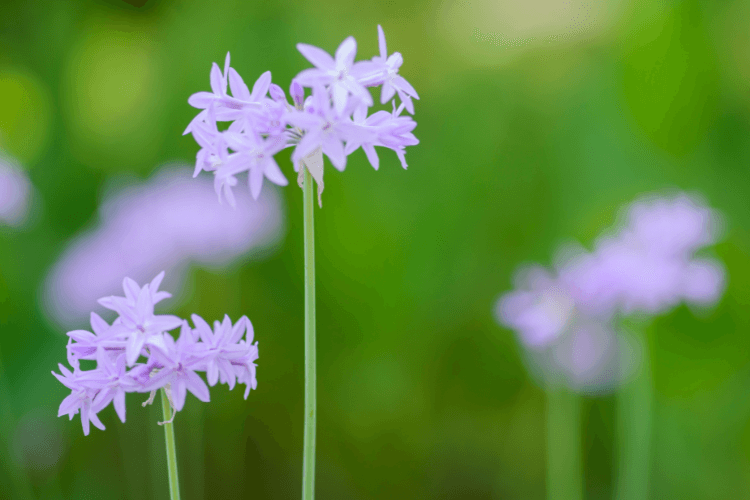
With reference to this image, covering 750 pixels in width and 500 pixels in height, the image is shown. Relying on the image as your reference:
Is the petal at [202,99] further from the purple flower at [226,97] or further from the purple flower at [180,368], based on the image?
the purple flower at [180,368]

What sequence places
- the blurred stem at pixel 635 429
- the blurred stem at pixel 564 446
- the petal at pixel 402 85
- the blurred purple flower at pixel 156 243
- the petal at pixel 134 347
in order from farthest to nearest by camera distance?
the blurred purple flower at pixel 156 243 < the blurred stem at pixel 564 446 < the blurred stem at pixel 635 429 < the petal at pixel 402 85 < the petal at pixel 134 347

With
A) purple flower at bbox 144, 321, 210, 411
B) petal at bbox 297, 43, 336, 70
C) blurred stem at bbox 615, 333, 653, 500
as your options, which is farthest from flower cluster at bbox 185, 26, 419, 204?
blurred stem at bbox 615, 333, 653, 500

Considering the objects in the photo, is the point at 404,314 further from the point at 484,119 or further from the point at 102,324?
the point at 102,324

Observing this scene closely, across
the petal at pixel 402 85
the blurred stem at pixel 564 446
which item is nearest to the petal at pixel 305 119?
the petal at pixel 402 85

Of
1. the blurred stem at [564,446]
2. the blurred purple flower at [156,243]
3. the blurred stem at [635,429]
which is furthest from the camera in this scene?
the blurred purple flower at [156,243]

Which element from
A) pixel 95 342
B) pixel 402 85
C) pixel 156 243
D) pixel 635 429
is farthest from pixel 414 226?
pixel 95 342
